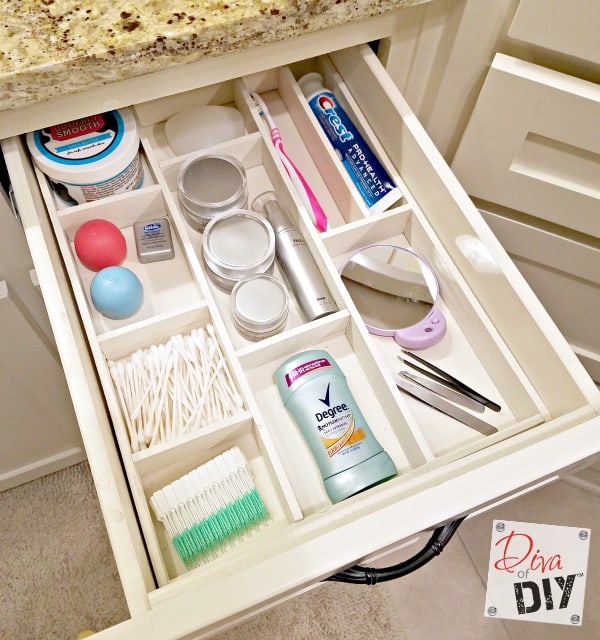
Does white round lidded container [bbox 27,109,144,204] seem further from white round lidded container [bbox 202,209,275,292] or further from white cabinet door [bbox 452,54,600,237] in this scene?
white cabinet door [bbox 452,54,600,237]

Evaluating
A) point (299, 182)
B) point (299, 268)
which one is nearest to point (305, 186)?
point (299, 182)

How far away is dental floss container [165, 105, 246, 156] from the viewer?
2.69 feet

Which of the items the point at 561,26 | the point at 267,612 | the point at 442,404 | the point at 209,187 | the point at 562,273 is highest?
the point at 209,187

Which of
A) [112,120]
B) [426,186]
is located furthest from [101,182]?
[426,186]

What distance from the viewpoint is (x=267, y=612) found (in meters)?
1.23

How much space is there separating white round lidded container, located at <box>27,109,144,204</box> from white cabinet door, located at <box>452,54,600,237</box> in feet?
1.30

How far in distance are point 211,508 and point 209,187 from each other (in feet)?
1.23

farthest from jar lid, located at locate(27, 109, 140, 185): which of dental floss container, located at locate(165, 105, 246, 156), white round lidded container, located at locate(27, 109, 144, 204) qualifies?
dental floss container, located at locate(165, 105, 246, 156)

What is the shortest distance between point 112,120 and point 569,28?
48 cm

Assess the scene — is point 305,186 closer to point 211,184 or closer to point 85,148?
point 211,184

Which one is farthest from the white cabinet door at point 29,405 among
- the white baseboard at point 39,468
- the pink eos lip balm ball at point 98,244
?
the pink eos lip balm ball at point 98,244

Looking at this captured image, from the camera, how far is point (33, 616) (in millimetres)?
1229

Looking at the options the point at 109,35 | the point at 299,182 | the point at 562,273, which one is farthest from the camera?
the point at 562,273

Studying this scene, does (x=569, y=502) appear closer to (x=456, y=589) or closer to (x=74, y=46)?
(x=456, y=589)
